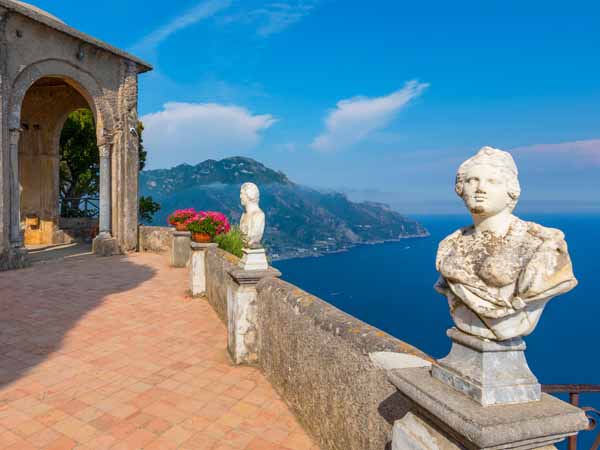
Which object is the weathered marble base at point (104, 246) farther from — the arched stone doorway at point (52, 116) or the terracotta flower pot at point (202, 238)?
the terracotta flower pot at point (202, 238)

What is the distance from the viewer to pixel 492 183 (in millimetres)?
1553

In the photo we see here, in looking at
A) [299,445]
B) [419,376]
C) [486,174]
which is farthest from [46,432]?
[486,174]

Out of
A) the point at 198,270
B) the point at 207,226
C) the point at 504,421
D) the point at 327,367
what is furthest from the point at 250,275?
the point at 207,226

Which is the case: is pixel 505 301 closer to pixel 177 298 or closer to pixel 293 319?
pixel 293 319

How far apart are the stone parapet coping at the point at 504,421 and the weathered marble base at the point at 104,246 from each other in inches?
535

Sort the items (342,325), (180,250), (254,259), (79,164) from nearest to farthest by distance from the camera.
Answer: (342,325) < (254,259) < (180,250) < (79,164)

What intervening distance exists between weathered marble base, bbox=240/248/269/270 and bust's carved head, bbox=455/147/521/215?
10.8 ft

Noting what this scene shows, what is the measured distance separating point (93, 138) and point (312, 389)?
69.2 feet

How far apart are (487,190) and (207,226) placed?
7587 millimetres

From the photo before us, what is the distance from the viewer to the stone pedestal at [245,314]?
4555 millimetres

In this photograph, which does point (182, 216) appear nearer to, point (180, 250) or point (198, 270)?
point (180, 250)

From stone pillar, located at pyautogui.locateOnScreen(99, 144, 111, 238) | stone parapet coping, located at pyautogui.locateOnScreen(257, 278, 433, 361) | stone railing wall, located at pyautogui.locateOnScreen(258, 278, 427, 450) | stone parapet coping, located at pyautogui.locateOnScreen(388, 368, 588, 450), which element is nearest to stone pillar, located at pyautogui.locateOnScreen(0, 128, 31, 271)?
stone pillar, located at pyautogui.locateOnScreen(99, 144, 111, 238)

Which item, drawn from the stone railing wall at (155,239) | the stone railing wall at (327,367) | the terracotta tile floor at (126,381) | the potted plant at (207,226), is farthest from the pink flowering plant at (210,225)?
the stone railing wall at (155,239)

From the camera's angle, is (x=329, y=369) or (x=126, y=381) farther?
(x=126, y=381)
